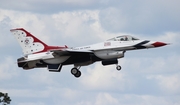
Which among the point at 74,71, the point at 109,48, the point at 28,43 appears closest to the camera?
the point at 109,48

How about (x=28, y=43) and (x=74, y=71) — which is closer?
(x=74, y=71)

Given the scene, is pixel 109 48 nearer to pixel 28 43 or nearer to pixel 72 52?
pixel 72 52

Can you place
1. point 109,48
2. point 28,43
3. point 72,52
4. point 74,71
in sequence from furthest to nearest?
point 28,43 < point 74,71 < point 72,52 < point 109,48

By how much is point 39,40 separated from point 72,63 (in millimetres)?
4183

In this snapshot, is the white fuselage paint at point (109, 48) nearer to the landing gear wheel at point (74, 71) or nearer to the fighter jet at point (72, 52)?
the fighter jet at point (72, 52)

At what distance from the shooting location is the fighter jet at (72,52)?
9856 cm

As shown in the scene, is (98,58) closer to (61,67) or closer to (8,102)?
(61,67)

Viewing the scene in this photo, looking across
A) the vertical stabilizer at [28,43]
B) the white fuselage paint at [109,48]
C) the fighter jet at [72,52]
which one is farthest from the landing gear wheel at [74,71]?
the vertical stabilizer at [28,43]

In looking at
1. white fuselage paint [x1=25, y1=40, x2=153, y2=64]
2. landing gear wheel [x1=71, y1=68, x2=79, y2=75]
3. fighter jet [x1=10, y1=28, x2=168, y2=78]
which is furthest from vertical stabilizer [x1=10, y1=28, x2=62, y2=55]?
white fuselage paint [x1=25, y1=40, x2=153, y2=64]

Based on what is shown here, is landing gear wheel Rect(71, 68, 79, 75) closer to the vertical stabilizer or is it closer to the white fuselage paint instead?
the white fuselage paint

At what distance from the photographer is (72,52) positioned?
98.9m

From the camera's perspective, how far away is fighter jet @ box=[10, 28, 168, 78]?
9856cm

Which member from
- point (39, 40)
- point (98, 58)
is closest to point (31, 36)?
point (39, 40)

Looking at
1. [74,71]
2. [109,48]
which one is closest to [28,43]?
[74,71]
